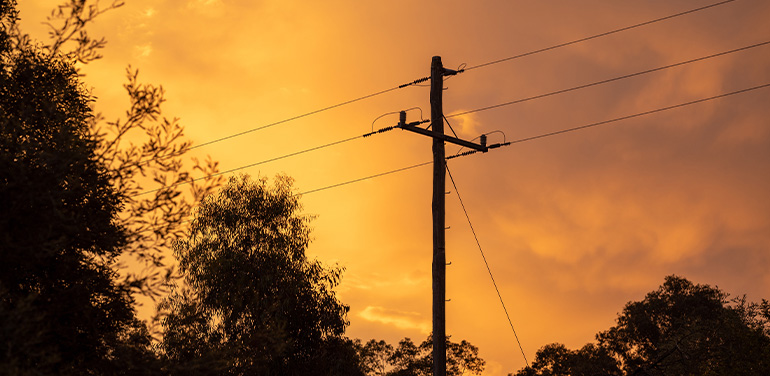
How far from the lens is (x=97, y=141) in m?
17.0

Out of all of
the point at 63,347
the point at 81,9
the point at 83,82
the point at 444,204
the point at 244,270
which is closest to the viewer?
the point at 63,347

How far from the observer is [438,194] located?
23547 mm

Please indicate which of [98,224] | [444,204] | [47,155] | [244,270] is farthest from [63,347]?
[244,270]

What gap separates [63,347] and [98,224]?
8.55ft

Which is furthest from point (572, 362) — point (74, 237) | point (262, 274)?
point (74, 237)

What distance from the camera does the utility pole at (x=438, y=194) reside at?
884 inches

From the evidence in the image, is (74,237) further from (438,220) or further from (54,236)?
(438,220)

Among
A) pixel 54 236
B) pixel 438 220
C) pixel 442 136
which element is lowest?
pixel 54 236

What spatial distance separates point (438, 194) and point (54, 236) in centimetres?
1104

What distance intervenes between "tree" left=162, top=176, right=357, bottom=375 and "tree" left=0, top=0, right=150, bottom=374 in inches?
753

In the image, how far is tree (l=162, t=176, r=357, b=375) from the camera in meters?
38.0

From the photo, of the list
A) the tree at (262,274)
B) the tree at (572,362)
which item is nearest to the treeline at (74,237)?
the tree at (262,274)

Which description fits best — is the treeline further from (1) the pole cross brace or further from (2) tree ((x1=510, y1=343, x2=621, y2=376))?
(2) tree ((x1=510, y1=343, x2=621, y2=376))

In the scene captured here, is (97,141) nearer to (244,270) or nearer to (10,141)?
(10,141)
